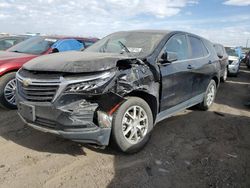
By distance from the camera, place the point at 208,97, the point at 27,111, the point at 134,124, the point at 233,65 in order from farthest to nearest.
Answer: the point at 233,65 → the point at 208,97 → the point at 134,124 → the point at 27,111

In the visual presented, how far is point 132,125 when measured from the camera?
3986 millimetres

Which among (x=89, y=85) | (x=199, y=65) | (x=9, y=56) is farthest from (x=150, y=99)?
(x=9, y=56)

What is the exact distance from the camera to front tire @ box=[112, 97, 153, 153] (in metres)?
3.71

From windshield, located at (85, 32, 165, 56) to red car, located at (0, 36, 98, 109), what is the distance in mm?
1862

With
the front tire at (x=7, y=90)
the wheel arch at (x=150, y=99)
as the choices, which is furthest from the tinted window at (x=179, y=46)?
the front tire at (x=7, y=90)

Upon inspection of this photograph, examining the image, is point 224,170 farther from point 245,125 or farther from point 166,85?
point 245,125

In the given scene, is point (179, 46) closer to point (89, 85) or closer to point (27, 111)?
point (89, 85)

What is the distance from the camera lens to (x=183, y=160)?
398 cm

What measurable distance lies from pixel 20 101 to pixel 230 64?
12464mm

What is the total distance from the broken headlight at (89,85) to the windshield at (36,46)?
3928mm

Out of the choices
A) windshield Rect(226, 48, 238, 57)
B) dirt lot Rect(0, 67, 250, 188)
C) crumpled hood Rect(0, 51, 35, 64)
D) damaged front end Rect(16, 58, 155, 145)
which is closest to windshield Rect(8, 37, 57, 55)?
crumpled hood Rect(0, 51, 35, 64)

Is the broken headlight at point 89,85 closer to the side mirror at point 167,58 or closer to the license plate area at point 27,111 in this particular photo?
the license plate area at point 27,111

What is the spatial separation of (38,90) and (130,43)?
1.97 m

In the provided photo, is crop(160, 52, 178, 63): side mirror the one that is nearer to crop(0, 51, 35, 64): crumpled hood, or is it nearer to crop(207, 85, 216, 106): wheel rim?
crop(207, 85, 216, 106): wheel rim
